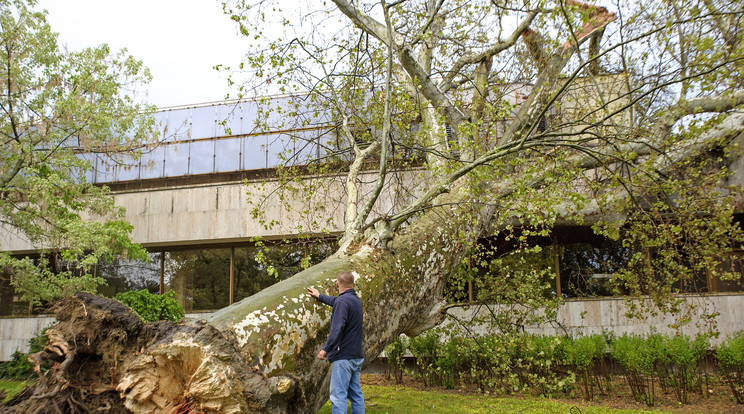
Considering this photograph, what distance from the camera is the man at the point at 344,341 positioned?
4.96m

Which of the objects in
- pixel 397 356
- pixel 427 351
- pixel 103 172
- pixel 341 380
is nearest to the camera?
pixel 341 380

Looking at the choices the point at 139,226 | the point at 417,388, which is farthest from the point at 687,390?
the point at 139,226

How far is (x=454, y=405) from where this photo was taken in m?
9.00

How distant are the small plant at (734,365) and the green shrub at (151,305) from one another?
35.4ft

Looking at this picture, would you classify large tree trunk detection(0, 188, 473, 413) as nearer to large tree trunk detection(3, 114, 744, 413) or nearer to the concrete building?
large tree trunk detection(3, 114, 744, 413)

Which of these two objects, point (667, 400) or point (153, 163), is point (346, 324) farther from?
point (153, 163)

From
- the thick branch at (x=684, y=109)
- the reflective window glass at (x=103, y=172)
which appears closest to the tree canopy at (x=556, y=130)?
the thick branch at (x=684, y=109)

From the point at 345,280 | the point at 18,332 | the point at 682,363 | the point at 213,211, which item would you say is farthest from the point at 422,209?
the point at 18,332

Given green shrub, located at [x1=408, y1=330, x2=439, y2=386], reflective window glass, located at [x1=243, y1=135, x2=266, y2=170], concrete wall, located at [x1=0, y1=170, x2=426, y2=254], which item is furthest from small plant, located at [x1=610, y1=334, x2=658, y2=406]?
reflective window glass, located at [x1=243, y1=135, x2=266, y2=170]

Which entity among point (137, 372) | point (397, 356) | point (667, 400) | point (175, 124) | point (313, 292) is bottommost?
point (667, 400)

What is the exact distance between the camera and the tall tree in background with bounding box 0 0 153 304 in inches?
442

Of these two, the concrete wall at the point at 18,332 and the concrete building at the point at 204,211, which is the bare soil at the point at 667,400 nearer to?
the concrete building at the point at 204,211

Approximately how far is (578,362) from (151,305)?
9.08m

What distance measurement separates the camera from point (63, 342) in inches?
157
